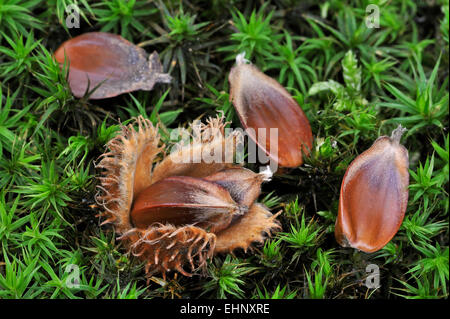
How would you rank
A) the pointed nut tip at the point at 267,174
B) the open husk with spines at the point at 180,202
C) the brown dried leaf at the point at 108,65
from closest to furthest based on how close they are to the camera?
the open husk with spines at the point at 180,202 → the pointed nut tip at the point at 267,174 → the brown dried leaf at the point at 108,65

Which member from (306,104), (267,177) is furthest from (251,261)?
(306,104)

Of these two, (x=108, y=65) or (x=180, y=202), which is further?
(x=108, y=65)

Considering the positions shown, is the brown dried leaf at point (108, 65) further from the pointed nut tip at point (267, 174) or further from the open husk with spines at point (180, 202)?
the pointed nut tip at point (267, 174)

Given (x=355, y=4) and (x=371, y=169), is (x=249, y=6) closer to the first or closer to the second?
(x=355, y=4)

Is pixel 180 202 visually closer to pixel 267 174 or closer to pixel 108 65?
pixel 267 174

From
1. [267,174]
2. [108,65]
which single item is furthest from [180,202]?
[108,65]

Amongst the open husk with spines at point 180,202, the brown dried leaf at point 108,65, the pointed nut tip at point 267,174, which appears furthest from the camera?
the brown dried leaf at point 108,65

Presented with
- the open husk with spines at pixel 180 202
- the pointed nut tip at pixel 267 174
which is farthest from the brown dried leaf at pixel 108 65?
the pointed nut tip at pixel 267 174

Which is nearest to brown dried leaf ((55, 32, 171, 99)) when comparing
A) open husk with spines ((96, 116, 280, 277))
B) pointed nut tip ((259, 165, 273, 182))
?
open husk with spines ((96, 116, 280, 277))
